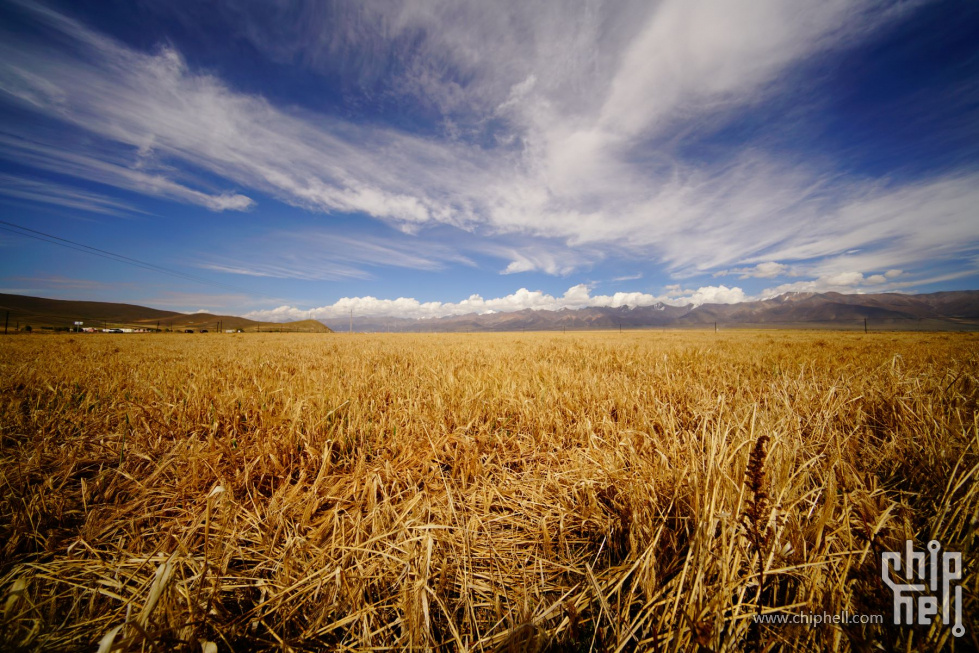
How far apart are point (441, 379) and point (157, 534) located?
2.62 m

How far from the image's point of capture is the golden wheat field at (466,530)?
0.92 meters

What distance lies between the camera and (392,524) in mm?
1423

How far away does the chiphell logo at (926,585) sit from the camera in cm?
88

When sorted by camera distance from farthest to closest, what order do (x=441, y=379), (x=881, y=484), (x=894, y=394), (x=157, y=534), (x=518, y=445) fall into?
(x=441, y=379) → (x=894, y=394) → (x=518, y=445) → (x=881, y=484) → (x=157, y=534)

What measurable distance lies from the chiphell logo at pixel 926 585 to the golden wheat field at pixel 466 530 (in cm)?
3

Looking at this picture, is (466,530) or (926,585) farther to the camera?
(466,530)

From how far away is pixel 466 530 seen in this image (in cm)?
127

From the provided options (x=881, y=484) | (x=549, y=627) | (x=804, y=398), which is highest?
(x=804, y=398)

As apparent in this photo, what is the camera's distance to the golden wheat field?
0.92 metres

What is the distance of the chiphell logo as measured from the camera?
88 centimetres

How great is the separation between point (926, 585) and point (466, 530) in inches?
54.7

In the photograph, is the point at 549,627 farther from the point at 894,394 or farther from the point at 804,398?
the point at 894,394

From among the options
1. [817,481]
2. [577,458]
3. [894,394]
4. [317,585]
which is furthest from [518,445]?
[894,394]

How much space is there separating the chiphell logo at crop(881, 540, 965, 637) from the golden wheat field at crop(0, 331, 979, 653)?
0.03m
